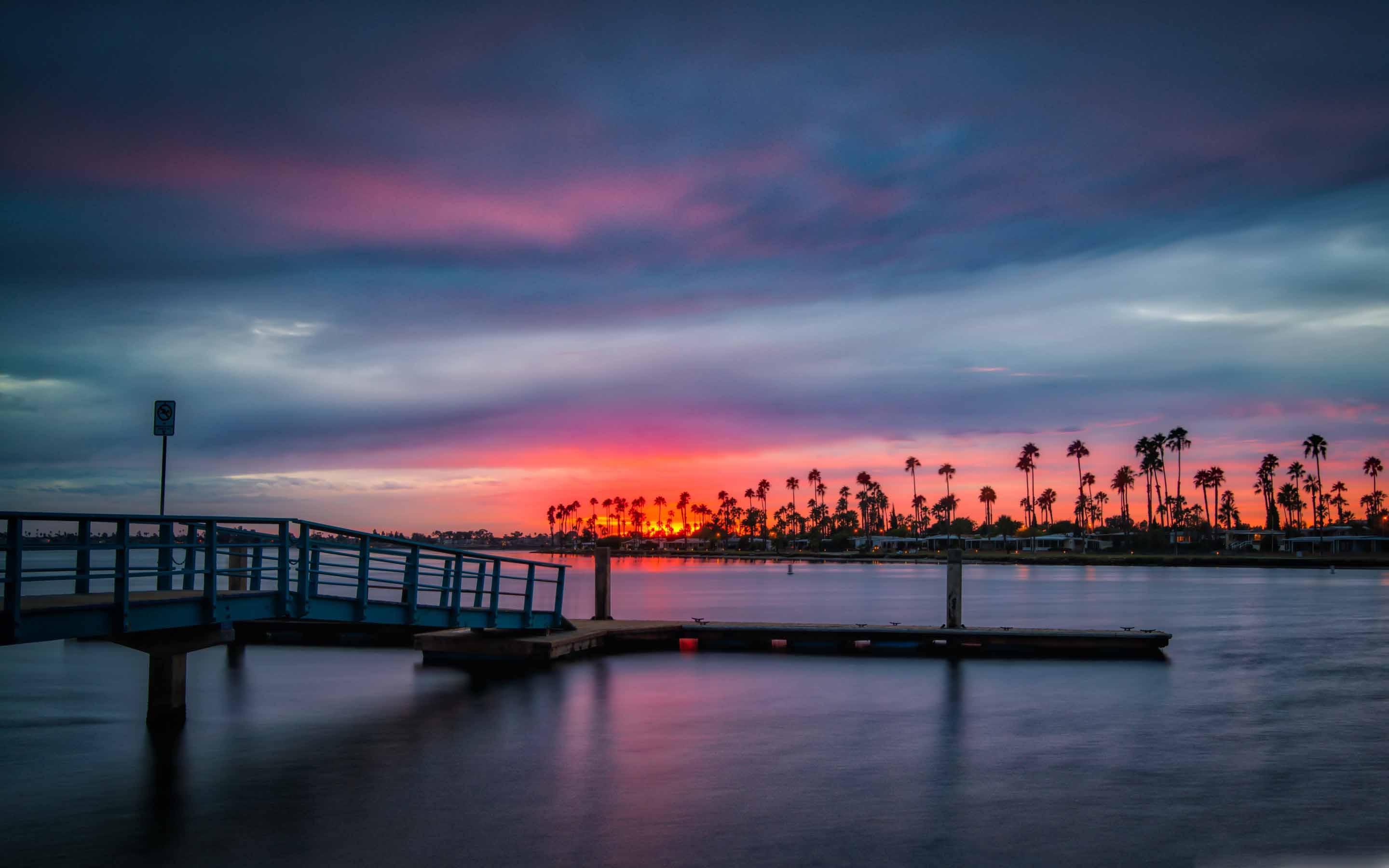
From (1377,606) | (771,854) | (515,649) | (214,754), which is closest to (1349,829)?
(771,854)

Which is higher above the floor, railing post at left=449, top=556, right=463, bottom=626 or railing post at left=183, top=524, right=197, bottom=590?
railing post at left=183, top=524, right=197, bottom=590

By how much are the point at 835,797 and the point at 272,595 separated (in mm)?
8686

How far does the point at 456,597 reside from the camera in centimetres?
2062

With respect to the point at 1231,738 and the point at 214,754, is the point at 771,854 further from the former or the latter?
the point at 1231,738

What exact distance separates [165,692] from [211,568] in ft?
10.4

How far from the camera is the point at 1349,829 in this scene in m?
10.1

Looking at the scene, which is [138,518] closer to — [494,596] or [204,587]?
[204,587]

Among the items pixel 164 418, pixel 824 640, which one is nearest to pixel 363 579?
pixel 164 418

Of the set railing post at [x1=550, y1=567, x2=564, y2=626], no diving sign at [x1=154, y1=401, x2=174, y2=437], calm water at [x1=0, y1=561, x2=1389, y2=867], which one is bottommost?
calm water at [x1=0, y1=561, x2=1389, y2=867]

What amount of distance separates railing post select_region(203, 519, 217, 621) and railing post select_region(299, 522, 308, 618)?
158 centimetres

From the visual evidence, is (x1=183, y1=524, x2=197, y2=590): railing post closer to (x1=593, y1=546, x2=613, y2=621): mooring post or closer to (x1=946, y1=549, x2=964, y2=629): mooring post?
(x1=593, y1=546, x2=613, y2=621): mooring post

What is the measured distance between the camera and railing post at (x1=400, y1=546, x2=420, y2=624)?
18.0 m

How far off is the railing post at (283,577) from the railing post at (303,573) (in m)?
0.21

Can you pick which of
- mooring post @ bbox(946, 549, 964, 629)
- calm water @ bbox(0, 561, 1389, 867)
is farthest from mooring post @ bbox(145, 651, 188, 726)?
mooring post @ bbox(946, 549, 964, 629)
